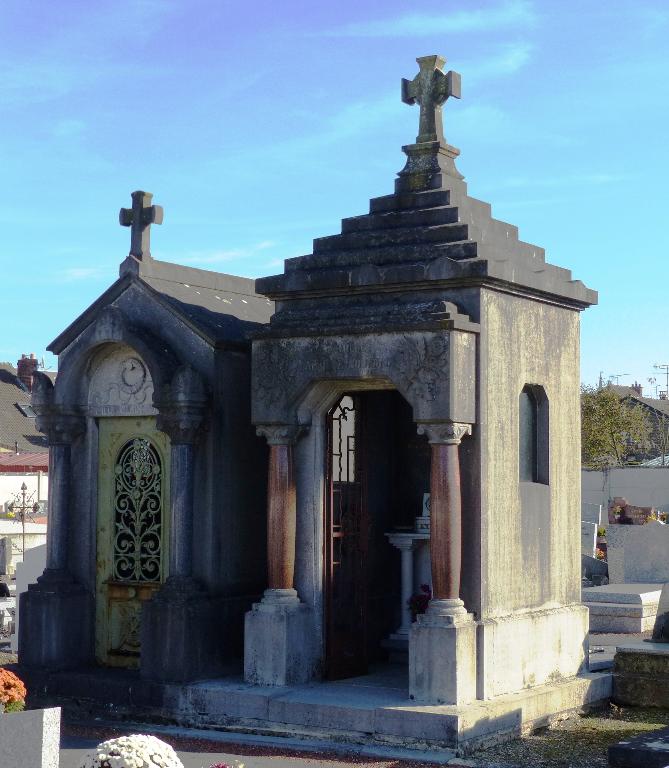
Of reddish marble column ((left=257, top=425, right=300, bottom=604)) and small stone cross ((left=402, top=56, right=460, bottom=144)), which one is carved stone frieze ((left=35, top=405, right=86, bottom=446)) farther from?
small stone cross ((left=402, top=56, right=460, bottom=144))

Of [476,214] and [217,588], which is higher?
[476,214]

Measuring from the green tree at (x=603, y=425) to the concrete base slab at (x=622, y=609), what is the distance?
34311 mm

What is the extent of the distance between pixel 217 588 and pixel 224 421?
4.88 feet

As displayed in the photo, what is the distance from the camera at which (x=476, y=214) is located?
11.4 metres

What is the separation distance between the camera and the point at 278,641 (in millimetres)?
10664

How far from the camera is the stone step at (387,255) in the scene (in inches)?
414

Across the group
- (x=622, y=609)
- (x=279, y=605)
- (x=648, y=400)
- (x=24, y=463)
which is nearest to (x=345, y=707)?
(x=279, y=605)

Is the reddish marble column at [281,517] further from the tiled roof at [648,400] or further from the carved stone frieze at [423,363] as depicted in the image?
the tiled roof at [648,400]

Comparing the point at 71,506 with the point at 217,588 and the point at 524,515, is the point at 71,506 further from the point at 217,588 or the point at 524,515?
the point at 524,515

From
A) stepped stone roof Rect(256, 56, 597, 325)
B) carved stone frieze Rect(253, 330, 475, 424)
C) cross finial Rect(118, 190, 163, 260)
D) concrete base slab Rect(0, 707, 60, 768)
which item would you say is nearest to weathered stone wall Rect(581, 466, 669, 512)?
stepped stone roof Rect(256, 56, 597, 325)

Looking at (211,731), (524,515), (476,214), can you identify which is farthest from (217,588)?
(476,214)

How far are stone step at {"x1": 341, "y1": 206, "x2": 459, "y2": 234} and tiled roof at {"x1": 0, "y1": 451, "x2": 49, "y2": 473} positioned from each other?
37.2 m

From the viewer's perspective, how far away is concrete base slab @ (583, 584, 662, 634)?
1655cm

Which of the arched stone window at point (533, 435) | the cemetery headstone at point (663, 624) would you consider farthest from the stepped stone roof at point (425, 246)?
the cemetery headstone at point (663, 624)
